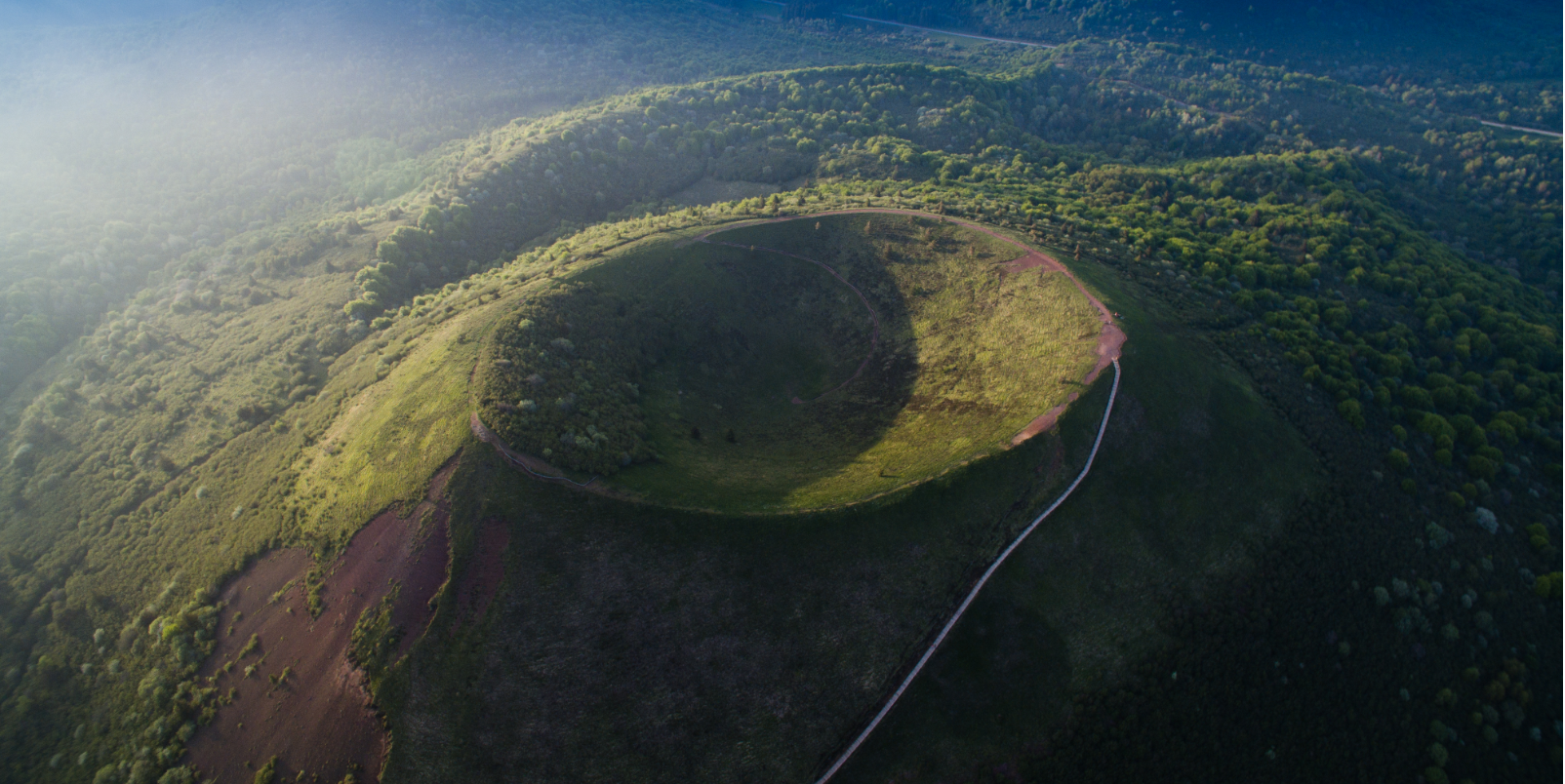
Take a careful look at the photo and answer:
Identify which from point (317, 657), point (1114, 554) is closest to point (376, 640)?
point (317, 657)

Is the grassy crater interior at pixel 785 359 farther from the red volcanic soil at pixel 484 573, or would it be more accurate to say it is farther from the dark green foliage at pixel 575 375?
the red volcanic soil at pixel 484 573

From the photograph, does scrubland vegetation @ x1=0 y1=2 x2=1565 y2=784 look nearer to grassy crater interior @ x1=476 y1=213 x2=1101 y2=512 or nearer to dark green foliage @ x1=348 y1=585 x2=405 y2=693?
dark green foliage @ x1=348 y1=585 x2=405 y2=693

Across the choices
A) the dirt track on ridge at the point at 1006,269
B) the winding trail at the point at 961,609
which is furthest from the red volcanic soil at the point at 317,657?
the winding trail at the point at 961,609

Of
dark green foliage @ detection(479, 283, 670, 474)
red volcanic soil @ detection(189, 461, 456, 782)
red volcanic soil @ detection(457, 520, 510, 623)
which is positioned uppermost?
dark green foliage @ detection(479, 283, 670, 474)

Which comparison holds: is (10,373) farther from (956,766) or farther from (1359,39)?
(1359,39)

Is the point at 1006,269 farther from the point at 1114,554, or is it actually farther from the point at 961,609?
the point at 961,609

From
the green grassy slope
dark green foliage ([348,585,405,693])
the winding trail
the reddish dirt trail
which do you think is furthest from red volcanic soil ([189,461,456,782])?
the reddish dirt trail

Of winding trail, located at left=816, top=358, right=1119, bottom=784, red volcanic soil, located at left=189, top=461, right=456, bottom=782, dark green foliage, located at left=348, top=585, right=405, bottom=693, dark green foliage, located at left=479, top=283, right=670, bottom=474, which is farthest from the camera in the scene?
dark green foliage, located at left=479, top=283, right=670, bottom=474
